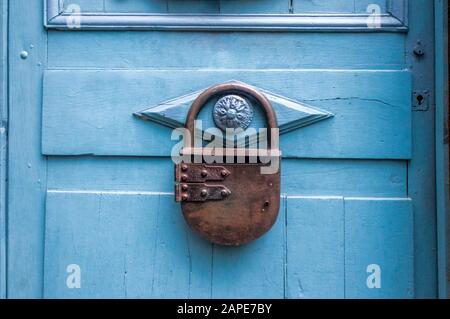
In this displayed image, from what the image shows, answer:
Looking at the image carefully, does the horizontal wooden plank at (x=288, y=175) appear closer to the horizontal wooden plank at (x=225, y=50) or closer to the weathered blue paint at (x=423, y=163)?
the weathered blue paint at (x=423, y=163)

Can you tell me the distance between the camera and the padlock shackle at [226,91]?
3.01 feet

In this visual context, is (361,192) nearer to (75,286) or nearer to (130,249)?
(130,249)

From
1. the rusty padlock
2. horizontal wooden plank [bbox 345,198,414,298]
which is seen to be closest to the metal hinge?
the rusty padlock

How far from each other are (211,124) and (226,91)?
0.23ft

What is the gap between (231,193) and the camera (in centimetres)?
92

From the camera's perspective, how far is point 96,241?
38.1 inches

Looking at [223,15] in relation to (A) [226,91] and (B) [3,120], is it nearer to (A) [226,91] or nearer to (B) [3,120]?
(A) [226,91]

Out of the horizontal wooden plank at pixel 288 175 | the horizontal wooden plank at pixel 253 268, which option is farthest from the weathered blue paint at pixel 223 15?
the horizontal wooden plank at pixel 253 268

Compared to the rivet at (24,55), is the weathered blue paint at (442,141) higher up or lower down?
lower down

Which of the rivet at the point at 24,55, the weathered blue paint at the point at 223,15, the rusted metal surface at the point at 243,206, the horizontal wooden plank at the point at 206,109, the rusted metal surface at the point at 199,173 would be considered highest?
the weathered blue paint at the point at 223,15

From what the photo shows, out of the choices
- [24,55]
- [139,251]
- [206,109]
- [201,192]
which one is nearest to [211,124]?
[206,109]

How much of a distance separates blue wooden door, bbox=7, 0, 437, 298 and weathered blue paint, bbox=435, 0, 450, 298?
24mm
